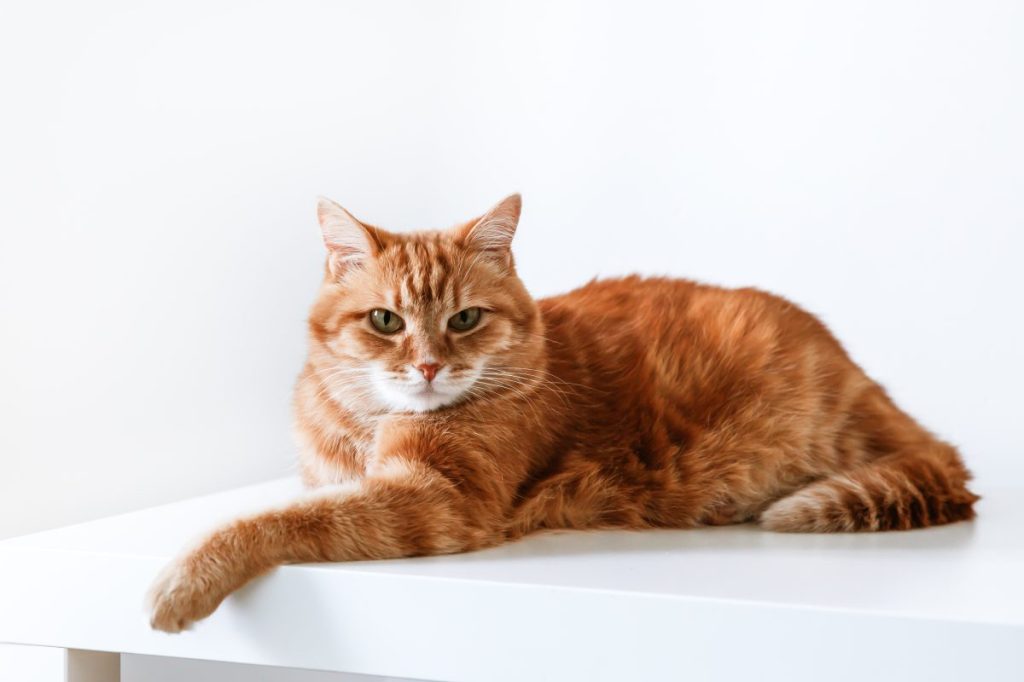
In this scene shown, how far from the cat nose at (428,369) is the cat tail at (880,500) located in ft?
1.90

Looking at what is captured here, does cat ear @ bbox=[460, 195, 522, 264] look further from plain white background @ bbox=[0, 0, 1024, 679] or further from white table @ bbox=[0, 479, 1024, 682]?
plain white background @ bbox=[0, 0, 1024, 679]

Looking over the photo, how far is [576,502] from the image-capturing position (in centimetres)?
166

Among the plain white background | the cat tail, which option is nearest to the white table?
the cat tail

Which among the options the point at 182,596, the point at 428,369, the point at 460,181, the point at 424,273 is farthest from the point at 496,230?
the point at 460,181

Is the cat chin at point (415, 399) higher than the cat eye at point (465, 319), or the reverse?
the cat eye at point (465, 319)

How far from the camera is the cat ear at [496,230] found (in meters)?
1.67

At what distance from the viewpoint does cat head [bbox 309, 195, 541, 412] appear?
157cm

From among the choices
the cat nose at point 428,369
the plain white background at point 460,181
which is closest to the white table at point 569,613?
the cat nose at point 428,369

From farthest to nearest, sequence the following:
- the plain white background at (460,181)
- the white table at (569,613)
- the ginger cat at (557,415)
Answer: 1. the plain white background at (460,181)
2. the ginger cat at (557,415)
3. the white table at (569,613)

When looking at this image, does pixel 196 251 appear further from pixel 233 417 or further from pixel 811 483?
pixel 811 483

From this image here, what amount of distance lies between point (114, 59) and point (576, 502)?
119 cm

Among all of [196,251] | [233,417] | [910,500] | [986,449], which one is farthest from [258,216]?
[986,449]

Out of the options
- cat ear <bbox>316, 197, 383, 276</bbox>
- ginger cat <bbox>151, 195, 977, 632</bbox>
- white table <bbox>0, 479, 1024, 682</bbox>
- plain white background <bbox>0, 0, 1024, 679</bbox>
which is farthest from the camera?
plain white background <bbox>0, 0, 1024, 679</bbox>

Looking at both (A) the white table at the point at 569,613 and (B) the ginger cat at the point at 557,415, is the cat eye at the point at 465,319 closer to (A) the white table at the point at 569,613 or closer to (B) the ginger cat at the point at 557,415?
(B) the ginger cat at the point at 557,415
